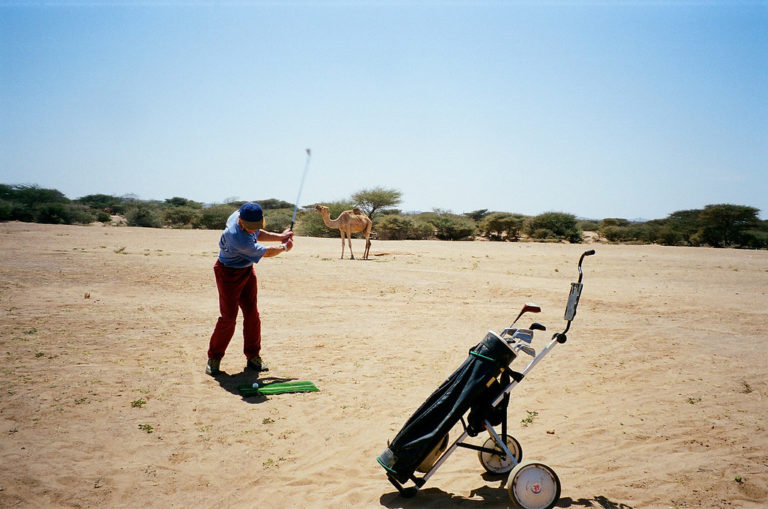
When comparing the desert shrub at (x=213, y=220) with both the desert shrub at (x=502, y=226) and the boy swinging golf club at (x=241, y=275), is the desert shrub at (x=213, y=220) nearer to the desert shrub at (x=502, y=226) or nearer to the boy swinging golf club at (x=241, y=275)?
the desert shrub at (x=502, y=226)

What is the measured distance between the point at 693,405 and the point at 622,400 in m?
0.80

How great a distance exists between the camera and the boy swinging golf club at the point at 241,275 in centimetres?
596

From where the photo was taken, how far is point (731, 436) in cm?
501

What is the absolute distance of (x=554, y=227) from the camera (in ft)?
118

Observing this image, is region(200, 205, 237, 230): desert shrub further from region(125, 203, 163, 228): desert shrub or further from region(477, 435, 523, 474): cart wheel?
region(477, 435, 523, 474): cart wheel

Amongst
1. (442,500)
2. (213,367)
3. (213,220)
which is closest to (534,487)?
(442,500)

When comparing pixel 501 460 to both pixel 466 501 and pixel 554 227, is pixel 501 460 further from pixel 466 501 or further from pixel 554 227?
pixel 554 227

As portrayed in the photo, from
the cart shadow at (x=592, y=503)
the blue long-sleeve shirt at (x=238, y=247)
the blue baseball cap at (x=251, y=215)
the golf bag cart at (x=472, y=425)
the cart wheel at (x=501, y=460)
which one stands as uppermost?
the blue baseball cap at (x=251, y=215)

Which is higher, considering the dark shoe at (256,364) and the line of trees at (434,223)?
the line of trees at (434,223)

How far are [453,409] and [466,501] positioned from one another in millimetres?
891

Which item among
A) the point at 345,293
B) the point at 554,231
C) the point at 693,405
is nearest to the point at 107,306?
the point at 345,293

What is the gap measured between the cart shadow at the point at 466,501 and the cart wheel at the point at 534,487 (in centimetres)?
24

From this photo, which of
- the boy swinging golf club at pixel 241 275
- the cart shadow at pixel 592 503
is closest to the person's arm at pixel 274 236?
the boy swinging golf club at pixel 241 275

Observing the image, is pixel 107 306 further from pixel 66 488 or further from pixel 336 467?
pixel 336 467
